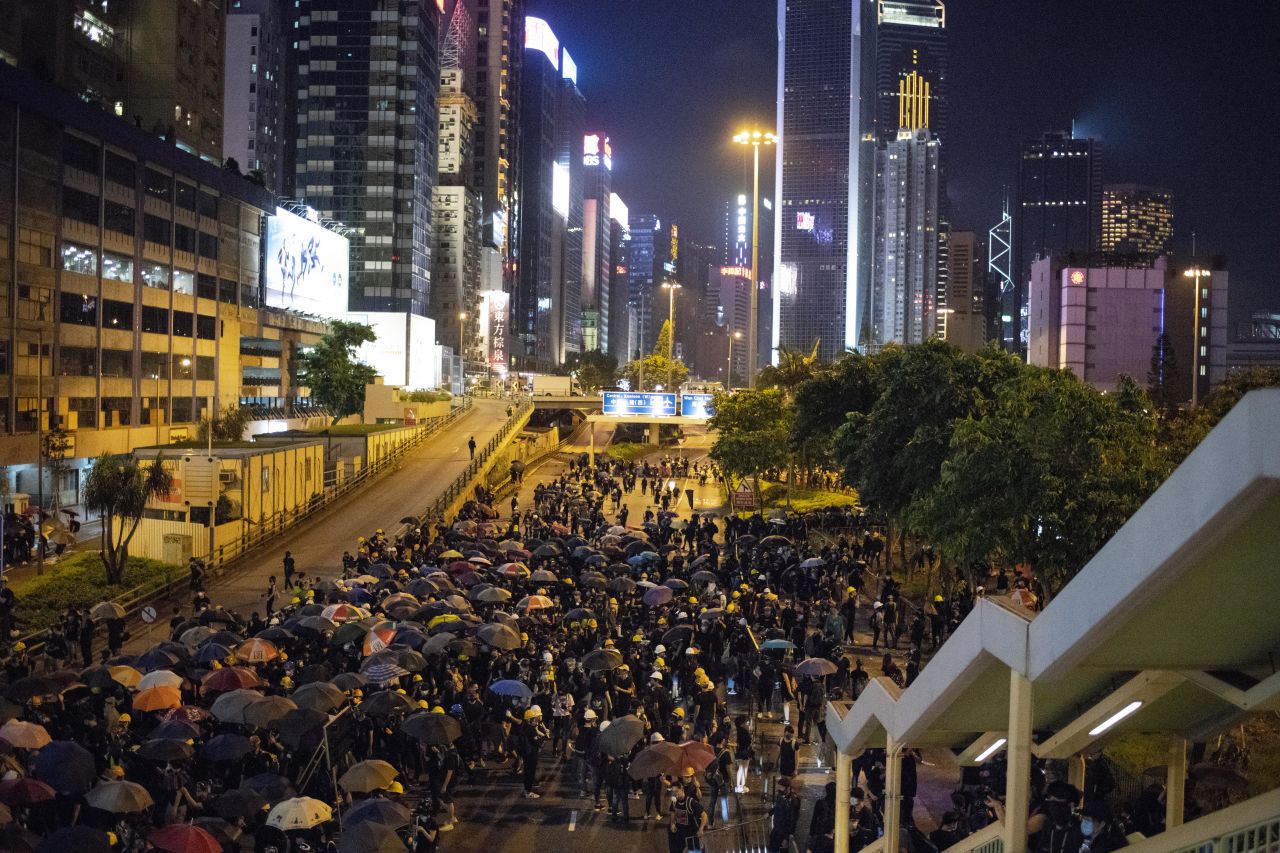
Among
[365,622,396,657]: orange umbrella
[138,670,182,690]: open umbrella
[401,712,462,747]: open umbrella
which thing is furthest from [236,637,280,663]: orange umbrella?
[401,712,462,747]: open umbrella

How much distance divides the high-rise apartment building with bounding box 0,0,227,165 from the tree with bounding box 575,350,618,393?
49.3 m

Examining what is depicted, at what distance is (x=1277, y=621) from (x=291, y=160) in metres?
123

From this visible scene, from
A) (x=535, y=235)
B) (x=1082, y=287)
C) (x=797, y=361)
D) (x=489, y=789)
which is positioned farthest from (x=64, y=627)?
(x=535, y=235)

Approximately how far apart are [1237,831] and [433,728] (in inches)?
401

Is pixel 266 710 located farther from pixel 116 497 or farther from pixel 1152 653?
pixel 116 497

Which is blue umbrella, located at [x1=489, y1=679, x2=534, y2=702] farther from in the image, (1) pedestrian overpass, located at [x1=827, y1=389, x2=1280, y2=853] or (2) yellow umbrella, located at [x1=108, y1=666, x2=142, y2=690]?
(1) pedestrian overpass, located at [x1=827, y1=389, x2=1280, y2=853]

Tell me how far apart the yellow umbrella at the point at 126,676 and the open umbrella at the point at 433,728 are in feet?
13.7

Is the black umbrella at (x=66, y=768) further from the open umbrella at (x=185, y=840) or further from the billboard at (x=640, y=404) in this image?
the billboard at (x=640, y=404)

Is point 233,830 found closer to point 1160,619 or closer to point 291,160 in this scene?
point 1160,619

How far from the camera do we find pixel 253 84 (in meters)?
114

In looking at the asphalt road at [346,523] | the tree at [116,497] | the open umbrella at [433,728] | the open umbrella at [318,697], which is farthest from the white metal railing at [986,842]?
the tree at [116,497]

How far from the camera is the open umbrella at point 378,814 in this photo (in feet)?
35.4

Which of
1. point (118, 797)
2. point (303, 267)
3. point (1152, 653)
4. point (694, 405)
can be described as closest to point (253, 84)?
point (303, 267)

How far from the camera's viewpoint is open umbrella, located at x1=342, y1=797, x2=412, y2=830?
1080 centimetres
